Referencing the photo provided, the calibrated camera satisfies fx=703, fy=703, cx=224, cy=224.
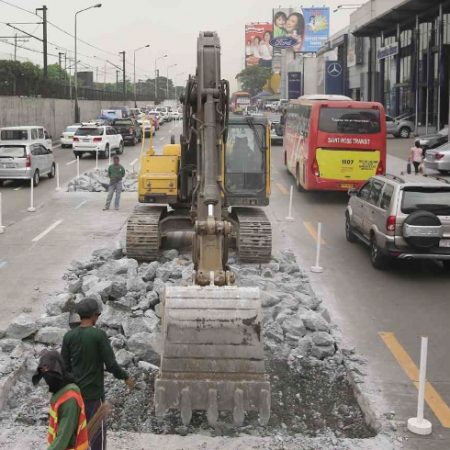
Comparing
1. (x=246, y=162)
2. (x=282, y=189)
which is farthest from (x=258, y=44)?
(x=246, y=162)

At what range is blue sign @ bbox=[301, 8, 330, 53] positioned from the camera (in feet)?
449

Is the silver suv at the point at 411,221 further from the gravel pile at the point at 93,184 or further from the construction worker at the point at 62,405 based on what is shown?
the gravel pile at the point at 93,184

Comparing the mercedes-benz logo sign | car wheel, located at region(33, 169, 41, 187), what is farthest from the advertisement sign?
car wheel, located at region(33, 169, 41, 187)

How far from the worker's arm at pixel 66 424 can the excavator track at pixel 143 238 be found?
9142mm

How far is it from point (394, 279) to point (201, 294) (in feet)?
23.8

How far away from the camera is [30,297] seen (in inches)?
457

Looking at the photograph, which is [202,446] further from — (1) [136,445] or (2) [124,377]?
(2) [124,377]

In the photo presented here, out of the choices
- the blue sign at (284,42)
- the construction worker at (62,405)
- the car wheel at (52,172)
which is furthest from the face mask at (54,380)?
the blue sign at (284,42)

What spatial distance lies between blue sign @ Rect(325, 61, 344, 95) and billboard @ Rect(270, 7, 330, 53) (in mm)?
61396

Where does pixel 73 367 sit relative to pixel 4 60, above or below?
below

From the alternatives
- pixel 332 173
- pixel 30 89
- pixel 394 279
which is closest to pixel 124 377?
pixel 394 279

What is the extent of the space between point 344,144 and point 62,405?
18922 millimetres

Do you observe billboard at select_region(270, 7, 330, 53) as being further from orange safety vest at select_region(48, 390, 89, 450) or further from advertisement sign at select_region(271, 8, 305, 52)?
orange safety vest at select_region(48, 390, 89, 450)

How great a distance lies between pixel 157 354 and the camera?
8.58m
